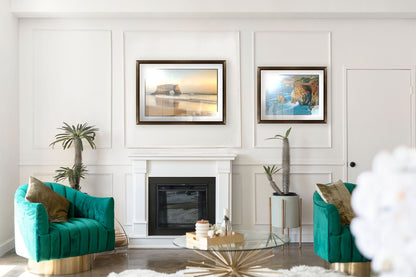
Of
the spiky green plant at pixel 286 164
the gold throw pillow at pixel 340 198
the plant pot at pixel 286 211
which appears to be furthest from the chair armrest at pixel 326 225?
the spiky green plant at pixel 286 164

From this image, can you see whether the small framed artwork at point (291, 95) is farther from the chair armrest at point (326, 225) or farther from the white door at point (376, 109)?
the chair armrest at point (326, 225)

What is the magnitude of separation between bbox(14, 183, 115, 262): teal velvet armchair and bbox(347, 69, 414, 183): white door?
296 cm

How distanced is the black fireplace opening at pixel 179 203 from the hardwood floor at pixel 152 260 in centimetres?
27

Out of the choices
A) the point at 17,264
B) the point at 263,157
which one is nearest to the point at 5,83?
the point at 17,264

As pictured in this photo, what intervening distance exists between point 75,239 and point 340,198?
7.57 ft

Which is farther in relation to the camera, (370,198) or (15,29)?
(15,29)

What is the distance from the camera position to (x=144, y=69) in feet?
16.8

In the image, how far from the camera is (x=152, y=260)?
4355 mm

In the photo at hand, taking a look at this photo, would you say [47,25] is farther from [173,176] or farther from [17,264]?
[17,264]

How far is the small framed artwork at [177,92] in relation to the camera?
510cm

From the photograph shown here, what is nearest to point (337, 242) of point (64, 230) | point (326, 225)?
point (326, 225)

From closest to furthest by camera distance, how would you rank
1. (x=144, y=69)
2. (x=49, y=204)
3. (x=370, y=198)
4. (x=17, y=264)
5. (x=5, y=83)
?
(x=370, y=198) → (x=49, y=204) → (x=17, y=264) → (x=5, y=83) → (x=144, y=69)

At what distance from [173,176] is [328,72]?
2175 mm

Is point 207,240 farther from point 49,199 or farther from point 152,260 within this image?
point 49,199
